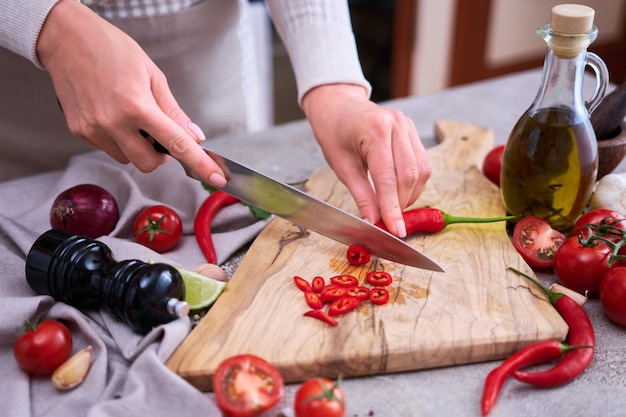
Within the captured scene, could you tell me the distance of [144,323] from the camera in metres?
1.03

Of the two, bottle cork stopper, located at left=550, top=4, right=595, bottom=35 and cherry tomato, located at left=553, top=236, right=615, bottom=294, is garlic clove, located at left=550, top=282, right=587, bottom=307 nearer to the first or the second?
cherry tomato, located at left=553, top=236, right=615, bottom=294

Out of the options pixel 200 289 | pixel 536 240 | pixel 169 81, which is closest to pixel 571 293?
pixel 536 240

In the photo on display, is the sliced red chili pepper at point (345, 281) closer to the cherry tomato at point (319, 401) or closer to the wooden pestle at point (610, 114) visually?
the cherry tomato at point (319, 401)

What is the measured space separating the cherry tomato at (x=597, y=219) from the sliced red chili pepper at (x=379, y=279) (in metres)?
0.39

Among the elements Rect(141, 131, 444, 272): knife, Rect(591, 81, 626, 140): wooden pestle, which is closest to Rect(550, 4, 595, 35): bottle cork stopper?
Rect(591, 81, 626, 140): wooden pestle

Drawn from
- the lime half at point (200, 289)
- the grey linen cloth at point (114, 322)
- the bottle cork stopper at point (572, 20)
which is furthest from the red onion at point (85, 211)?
the bottle cork stopper at point (572, 20)

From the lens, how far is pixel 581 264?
1.15m

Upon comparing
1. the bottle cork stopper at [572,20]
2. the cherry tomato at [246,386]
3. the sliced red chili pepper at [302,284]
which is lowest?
the sliced red chili pepper at [302,284]

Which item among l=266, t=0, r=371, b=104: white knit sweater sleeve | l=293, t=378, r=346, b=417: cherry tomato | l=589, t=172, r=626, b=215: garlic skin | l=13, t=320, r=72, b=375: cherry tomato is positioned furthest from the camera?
l=266, t=0, r=371, b=104: white knit sweater sleeve

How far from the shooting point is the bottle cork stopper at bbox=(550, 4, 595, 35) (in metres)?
1.11

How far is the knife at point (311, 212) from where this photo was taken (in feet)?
3.86

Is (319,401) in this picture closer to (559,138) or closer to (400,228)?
(400,228)

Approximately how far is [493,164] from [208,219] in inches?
28.1

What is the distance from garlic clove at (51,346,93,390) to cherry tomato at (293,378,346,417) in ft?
1.13
